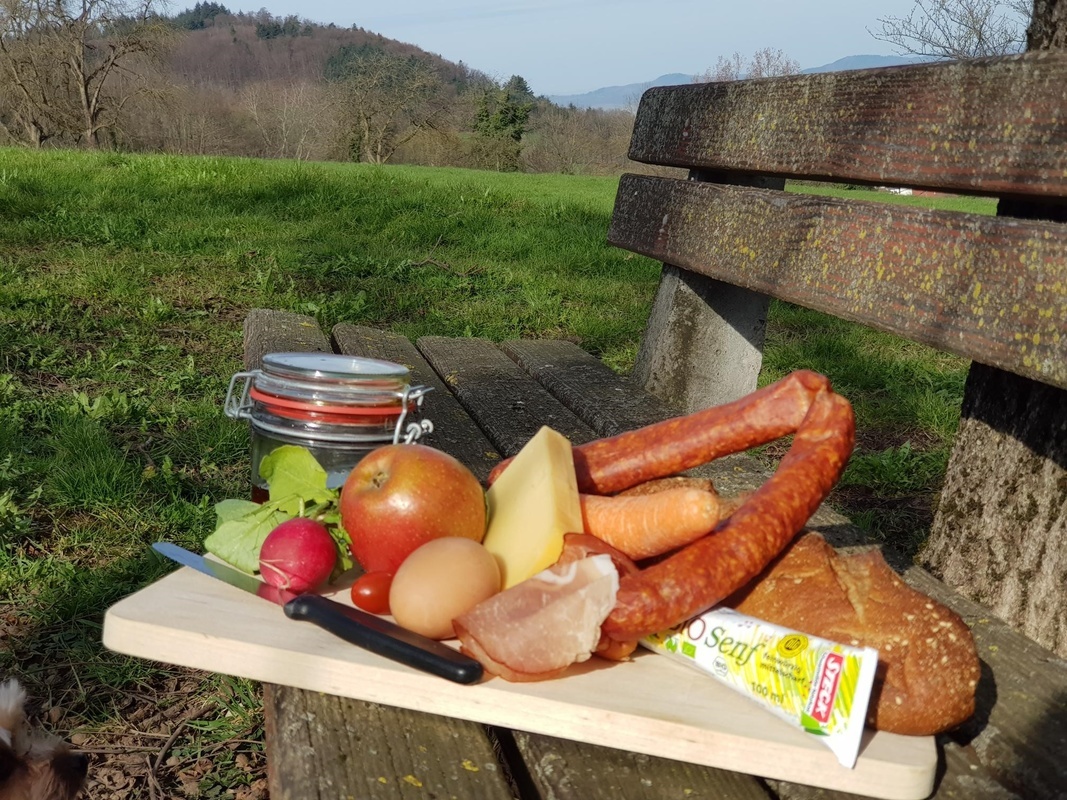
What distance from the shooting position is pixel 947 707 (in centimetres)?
142

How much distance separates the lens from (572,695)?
4.80ft

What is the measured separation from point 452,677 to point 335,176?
11.0 meters

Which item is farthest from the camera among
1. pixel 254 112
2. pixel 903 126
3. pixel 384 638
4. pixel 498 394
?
pixel 254 112

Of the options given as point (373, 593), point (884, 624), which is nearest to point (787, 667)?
point (884, 624)

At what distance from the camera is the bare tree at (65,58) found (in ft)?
130

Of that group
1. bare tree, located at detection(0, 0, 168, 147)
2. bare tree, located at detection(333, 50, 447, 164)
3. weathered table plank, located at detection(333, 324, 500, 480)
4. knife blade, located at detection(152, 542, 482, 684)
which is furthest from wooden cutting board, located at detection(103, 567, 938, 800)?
bare tree, located at detection(333, 50, 447, 164)

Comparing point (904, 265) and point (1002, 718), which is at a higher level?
point (904, 265)

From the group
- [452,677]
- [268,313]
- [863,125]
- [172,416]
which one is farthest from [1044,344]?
[172,416]

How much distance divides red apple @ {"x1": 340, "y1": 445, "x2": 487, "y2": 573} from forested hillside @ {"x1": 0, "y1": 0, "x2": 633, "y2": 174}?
4275 cm

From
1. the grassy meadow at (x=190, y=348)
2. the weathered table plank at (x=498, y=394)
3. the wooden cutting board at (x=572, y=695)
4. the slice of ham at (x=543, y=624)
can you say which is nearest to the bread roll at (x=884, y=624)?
the wooden cutting board at (x=572, y=695)

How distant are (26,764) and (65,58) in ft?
151

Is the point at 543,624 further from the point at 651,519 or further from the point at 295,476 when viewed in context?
the point at 295,476

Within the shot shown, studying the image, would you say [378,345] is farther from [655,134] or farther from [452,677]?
[452,677]

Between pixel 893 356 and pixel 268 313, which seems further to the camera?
pixel 893 356
